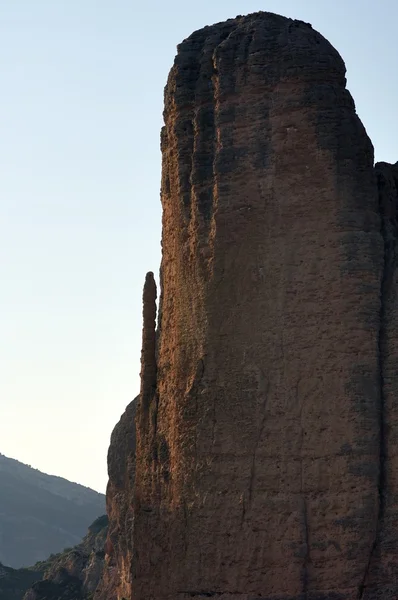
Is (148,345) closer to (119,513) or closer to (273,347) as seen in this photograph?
(273,347)

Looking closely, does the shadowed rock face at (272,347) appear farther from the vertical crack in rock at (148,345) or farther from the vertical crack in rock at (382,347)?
the vertical crack in rock at (148,345)

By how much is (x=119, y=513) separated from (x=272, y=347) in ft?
65.9

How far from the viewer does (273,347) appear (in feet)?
66.8

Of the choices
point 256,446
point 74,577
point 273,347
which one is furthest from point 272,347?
point 74,577

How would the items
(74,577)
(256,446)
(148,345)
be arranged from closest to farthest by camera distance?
(256,446)
(148,345)
(74,577)

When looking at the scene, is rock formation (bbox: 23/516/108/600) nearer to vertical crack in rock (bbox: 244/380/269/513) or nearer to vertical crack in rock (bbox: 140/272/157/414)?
vertical crack in rock (bbox: 140/272/157/414)

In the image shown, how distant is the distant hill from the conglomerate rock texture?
123 m

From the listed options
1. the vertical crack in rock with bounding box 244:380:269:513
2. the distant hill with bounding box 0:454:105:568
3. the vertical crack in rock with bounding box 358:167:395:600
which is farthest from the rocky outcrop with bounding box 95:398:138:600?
the distant hill with bounding box 0:454:105:568

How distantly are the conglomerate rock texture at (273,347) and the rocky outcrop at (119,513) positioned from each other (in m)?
12.3

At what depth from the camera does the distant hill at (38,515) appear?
149m

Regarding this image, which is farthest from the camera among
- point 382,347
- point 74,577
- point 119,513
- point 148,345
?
point 74,577

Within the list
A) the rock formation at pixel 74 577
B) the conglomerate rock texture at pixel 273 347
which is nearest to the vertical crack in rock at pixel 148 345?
the conglomerate rock texture at pixel 273 347

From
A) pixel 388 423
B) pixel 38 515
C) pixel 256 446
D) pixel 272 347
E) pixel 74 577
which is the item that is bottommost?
pixel 256 446

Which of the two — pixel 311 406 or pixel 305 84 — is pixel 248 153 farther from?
pixel 311 406
